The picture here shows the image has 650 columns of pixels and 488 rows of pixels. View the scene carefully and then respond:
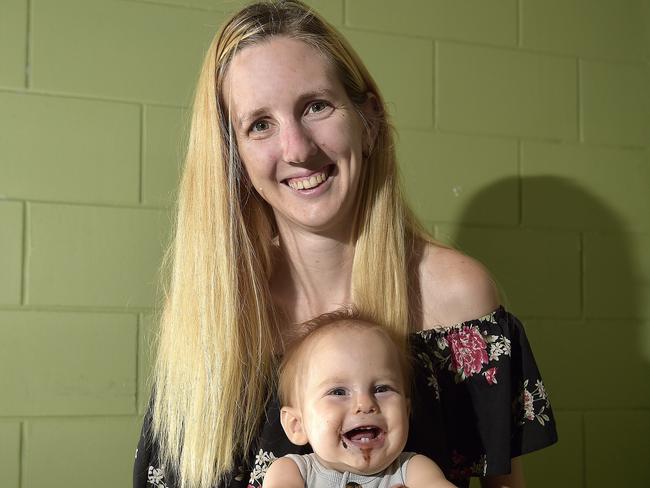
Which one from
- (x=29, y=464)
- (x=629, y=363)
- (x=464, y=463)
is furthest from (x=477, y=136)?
(x=29, y=464)

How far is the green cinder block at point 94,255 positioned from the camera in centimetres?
197

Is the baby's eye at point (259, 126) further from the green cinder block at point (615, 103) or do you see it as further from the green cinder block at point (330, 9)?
the green cinder block at point (615, 103)

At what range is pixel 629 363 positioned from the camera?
245cm

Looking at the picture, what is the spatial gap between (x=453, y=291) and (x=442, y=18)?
104 centimetres

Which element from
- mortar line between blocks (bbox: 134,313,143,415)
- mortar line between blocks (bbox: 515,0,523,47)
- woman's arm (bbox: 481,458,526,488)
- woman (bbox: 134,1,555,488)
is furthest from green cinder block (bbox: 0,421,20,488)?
mortar line between blocks (bbox: 515,0,523,47)

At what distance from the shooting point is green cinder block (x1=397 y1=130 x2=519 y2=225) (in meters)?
2.29

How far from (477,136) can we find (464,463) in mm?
1075

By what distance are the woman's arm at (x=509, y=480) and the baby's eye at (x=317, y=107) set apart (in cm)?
78

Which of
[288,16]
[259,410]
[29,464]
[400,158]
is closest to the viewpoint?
[259,410]

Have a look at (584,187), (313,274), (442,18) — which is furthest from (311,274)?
(584,187)

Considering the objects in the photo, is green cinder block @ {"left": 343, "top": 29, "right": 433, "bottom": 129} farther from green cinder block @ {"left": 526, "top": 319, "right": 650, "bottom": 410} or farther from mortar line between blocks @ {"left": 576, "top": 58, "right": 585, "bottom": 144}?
green cinder block @ {"left": 526, "top": 319, "right": 650, "bottom": 410}

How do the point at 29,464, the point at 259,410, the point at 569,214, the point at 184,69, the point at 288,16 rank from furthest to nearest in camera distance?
the point at 569,214, the point at 184,69, the point at 29,464, the point at 288,16, the point at 259,410

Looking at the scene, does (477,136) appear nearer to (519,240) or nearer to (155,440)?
(519,240)

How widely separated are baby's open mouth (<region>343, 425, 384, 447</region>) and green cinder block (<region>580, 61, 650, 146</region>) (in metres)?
1.52
